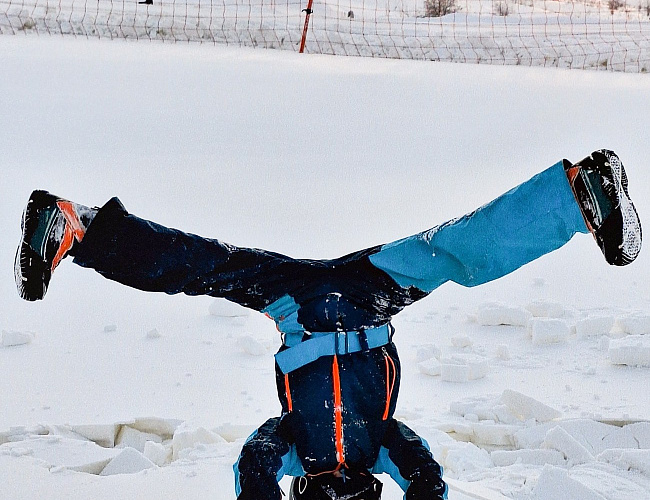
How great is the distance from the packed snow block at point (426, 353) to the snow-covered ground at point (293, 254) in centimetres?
2

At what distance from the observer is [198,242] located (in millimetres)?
1841

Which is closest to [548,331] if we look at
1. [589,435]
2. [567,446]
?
[589,435]

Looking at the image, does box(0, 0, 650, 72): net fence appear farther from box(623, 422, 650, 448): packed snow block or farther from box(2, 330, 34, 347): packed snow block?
box(623, 422, 650, 448): packed snow block

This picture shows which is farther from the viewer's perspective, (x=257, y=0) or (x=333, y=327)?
(x=257, y=0)

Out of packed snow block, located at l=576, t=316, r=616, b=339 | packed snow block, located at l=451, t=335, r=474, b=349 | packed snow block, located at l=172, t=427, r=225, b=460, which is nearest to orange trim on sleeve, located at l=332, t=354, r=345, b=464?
packed snow block, located at l=172, t=427, r=225, b=460

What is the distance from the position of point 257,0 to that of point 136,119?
402cm

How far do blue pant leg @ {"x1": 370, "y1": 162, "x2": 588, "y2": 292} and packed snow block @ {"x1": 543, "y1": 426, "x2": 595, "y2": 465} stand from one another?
952 millimetres

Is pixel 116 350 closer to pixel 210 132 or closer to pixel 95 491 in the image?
pixel 95 491

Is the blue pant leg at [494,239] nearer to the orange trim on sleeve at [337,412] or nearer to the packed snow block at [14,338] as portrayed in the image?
the orange trim on sleeve at [337,412]

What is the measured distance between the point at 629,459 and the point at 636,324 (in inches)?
41.7

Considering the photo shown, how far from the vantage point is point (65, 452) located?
2572mm

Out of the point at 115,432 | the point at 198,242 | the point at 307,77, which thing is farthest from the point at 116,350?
the point at 307,77

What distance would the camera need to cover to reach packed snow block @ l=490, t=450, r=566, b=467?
251 centimetres

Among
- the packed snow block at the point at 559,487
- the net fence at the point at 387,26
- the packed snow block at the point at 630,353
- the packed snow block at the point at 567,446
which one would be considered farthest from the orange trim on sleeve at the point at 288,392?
the net fence at the point at 387,26
